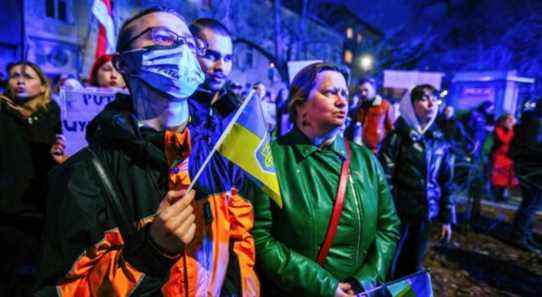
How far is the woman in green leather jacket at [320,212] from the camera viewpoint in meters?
2.03

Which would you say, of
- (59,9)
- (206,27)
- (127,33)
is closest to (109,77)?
(206,27)

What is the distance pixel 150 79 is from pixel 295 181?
1.03 metres

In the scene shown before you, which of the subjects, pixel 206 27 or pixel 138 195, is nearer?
pixel 138 195

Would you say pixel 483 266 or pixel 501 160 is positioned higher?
pixel 501 160

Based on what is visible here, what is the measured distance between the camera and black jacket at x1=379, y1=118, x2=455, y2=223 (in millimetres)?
3686

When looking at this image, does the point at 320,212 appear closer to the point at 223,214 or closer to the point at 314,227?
the point at 314,227

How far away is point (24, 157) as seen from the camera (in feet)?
10.2

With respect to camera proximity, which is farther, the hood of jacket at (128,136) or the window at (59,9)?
the window at (59,9)

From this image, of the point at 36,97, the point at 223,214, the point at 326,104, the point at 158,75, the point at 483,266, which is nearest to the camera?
the point at 158,75

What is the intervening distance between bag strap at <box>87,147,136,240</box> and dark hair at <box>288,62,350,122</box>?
1.35 metres

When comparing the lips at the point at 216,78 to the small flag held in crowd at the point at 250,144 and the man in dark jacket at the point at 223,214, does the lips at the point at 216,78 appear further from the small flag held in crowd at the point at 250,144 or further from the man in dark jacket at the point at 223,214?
the small flag held in crowd at the point at 250,144

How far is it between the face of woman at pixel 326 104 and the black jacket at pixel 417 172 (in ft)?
5.88

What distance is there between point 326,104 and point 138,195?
126 cm

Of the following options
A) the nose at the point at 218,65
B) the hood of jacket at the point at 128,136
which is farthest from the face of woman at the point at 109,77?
the hood of jacket at the point at 128,136
